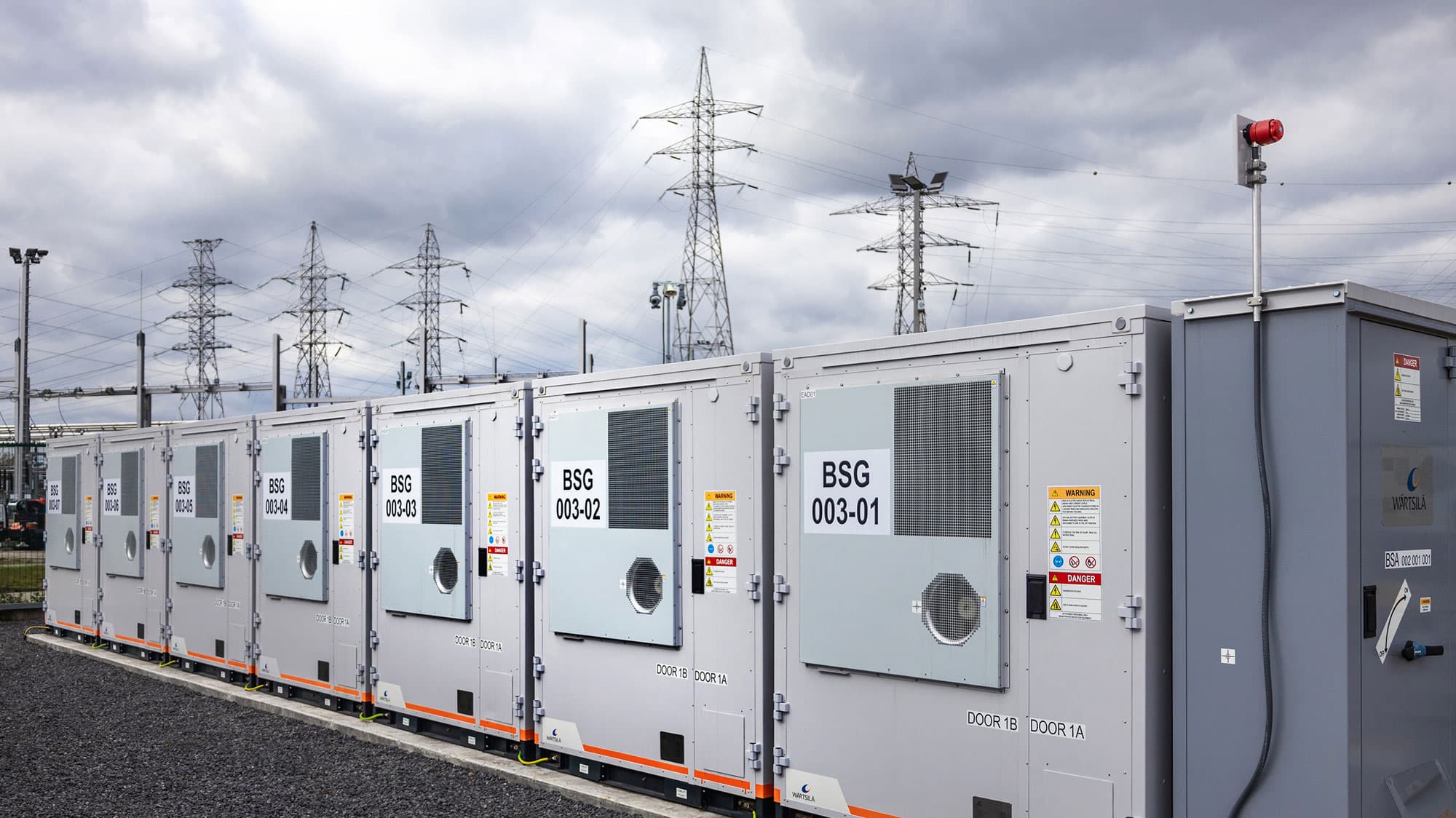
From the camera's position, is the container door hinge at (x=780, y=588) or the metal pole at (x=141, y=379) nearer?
the container door hinge at (x=780, y=588)

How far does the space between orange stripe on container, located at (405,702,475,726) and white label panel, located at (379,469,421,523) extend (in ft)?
4.95

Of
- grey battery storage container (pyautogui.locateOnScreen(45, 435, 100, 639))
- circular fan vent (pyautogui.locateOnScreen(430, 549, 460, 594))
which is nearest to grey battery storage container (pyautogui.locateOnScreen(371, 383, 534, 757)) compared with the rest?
circular fan vent (pyautogui.locateOnScreen(430, 549, 460, 594))

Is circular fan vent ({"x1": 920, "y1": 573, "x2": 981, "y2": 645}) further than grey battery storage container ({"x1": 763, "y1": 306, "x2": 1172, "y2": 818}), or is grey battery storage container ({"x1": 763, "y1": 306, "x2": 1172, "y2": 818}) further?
circular fan vent ({"x1": 920, "y1": 573, "x2": 981, "y2": 645})

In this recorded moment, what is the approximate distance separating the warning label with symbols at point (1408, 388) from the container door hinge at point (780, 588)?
3129 millimetres

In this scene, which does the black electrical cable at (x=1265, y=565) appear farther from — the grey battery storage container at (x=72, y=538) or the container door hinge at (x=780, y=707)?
the grey battery storage container at (x=72, y=538)

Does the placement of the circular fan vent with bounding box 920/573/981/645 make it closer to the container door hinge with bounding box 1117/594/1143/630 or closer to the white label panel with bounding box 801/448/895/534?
the white label panel with bounding box 801/448/895/534

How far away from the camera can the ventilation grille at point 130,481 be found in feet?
44.7

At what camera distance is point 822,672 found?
6.13 metres

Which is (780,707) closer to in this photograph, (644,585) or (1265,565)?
(644,585)

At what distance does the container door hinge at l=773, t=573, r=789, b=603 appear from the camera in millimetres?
6340

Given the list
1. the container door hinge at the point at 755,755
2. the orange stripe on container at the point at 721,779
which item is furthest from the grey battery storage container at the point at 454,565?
the container door hinge at the point at 755,755

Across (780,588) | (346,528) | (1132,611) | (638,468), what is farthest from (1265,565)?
(346,528)

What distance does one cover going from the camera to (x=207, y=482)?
12.1 m

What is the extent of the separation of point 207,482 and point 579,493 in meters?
6.42
